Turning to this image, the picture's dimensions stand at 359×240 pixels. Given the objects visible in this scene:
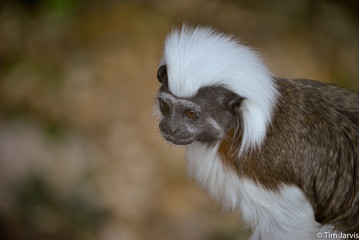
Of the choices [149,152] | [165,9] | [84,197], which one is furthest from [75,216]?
[165,9]

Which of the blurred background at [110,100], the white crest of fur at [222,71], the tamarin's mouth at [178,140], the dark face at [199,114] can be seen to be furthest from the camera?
the blurred background at [110,100]

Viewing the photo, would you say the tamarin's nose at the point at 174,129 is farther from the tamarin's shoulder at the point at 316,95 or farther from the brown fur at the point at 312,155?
the tamarin's shoulder at the point at 316,95

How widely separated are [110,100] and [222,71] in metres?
3.67

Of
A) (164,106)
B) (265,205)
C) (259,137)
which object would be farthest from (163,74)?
(265,205)

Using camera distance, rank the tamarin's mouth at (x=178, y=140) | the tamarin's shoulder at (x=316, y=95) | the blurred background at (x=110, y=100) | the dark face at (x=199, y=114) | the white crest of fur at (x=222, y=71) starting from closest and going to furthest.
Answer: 1. the white crest of fur at (x=222, y=71)
2. the dark face at (x=199, y=114)
3. the tamarin's mouth at (x=178, y=140)
4. the tamarin's shoulder at (x=316, y=95)
5. the blurred background at (x=110, y=100)

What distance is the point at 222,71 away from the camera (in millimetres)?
2982


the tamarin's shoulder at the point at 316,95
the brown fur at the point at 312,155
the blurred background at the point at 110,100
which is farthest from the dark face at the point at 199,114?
the blurred background at the point at 110,100

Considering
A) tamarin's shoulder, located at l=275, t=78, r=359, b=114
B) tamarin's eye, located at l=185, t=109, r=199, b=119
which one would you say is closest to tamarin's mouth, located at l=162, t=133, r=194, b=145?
tamarin's eye, located at l=185, t=109, r=199, b=119

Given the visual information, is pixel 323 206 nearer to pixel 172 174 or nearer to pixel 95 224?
pixel 172 174

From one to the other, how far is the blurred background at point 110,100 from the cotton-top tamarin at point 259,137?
276cm

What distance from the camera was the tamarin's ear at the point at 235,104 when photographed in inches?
121

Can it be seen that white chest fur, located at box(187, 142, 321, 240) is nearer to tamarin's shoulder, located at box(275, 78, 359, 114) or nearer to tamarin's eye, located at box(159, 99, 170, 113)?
tamarin's eye, located at box(159, 99, 170, 113)

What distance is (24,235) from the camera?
624 centimetres

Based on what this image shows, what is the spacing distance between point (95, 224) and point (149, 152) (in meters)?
1.05
